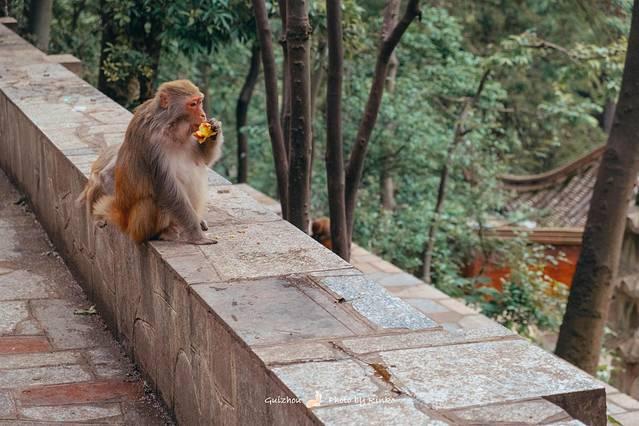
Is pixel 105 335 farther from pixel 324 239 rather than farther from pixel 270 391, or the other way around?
pixel 324 239

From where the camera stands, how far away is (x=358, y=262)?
11695 mm

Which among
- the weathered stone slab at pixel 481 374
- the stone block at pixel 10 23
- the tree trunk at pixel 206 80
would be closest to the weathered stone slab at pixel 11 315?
the weathered stone slab at pixel 481 374

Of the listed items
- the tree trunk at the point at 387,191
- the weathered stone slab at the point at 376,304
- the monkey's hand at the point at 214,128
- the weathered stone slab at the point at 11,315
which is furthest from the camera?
the tree trunk at the point at 387,191

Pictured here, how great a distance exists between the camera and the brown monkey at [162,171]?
445cm

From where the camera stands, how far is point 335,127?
6.45 meters

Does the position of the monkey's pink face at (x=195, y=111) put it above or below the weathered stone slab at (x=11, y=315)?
above

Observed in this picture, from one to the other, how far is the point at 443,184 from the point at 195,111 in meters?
9.28

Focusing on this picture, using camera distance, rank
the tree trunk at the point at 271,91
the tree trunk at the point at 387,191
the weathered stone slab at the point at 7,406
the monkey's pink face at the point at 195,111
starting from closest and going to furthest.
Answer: the weathered stone slab at the point at 7,406
the monkey's pink face at the point at 195,111
the tree trunk at the point at 271,91
the tree trunk at the point at 387,191

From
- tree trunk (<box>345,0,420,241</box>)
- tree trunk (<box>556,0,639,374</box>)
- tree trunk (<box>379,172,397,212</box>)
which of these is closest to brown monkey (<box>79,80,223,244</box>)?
tree trunk (<box>345,0,420,241</box>)

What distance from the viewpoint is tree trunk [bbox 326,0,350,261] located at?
6.26 meters

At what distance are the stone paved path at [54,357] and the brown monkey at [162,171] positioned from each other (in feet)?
2.12

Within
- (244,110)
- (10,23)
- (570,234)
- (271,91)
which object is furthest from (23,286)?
→ (570,234)

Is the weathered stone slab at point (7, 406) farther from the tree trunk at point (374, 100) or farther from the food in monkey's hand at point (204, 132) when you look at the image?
the tree trunk at point (374, 100)

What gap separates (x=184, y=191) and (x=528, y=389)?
6.78ft
